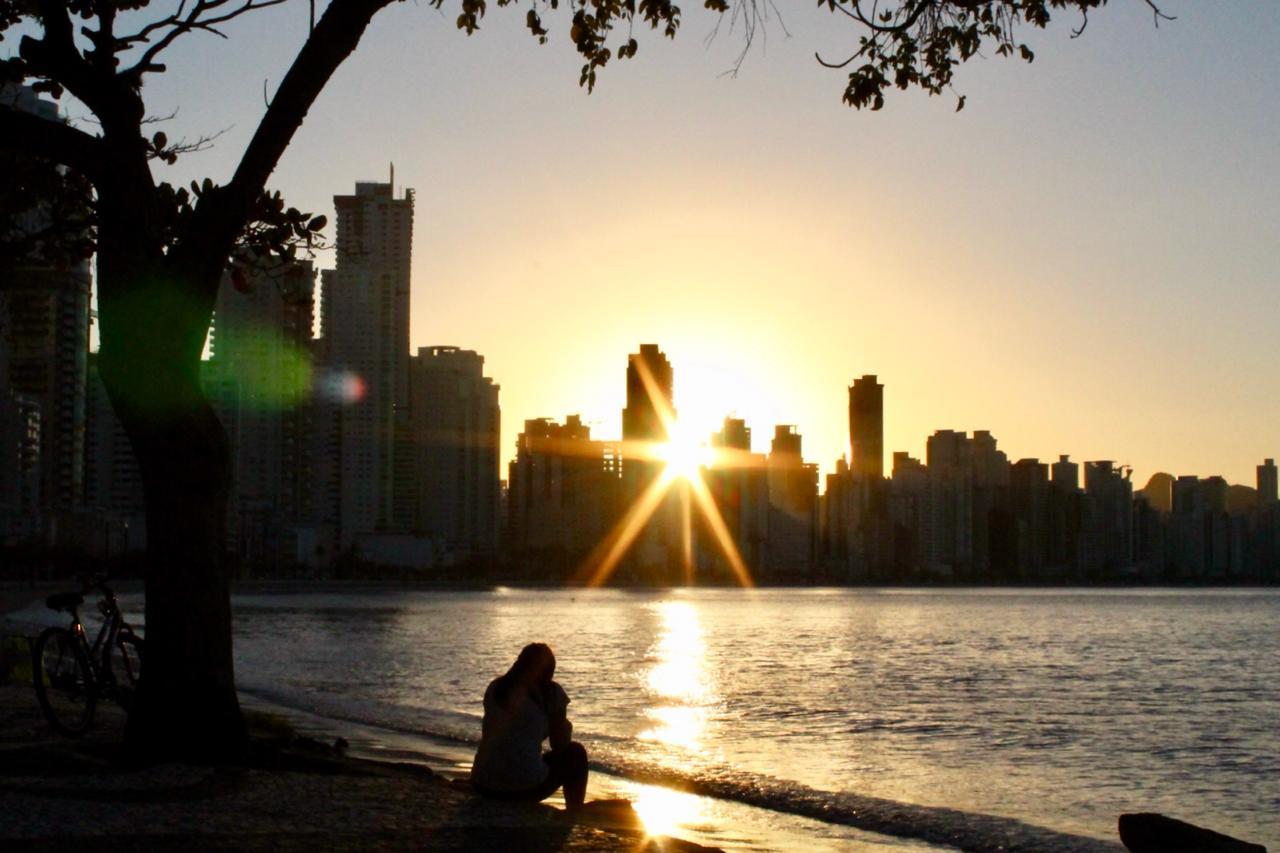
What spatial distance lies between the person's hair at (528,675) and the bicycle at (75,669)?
4488mm

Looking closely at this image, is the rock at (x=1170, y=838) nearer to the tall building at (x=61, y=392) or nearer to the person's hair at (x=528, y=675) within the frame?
the person's hair at (x=528, y=675)

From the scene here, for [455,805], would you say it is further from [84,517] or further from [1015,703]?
[84,517]

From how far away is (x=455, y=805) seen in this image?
9.23 metres

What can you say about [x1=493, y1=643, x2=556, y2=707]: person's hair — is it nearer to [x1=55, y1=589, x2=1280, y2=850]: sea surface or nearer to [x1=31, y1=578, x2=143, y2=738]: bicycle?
[x1=55, y1=589, x2=1280, y2=850]: sea surface

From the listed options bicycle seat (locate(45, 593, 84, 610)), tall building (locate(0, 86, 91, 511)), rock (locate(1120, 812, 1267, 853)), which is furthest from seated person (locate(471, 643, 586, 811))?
tall building (locate(0, 86, 91, 511))

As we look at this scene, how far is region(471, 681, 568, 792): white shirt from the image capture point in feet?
30.5

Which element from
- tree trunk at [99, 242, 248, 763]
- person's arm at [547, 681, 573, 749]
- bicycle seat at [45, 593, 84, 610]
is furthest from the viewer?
bicycle seat at [45, 593, 84, 610]

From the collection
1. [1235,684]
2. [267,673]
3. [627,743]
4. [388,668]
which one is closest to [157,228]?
[627,743]

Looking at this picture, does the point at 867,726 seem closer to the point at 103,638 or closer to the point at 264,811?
the point at 103,638

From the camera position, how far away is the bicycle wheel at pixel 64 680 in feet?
41.0

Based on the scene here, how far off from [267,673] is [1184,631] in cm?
6013

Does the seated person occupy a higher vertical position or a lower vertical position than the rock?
higher

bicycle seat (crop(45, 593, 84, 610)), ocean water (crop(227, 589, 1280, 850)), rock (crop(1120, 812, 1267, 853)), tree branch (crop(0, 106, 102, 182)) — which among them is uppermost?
tree branch (crop(0, 106, 102, 182))

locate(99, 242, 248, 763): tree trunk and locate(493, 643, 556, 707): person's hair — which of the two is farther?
locate(99, 242, 248, 763): tree trunk
